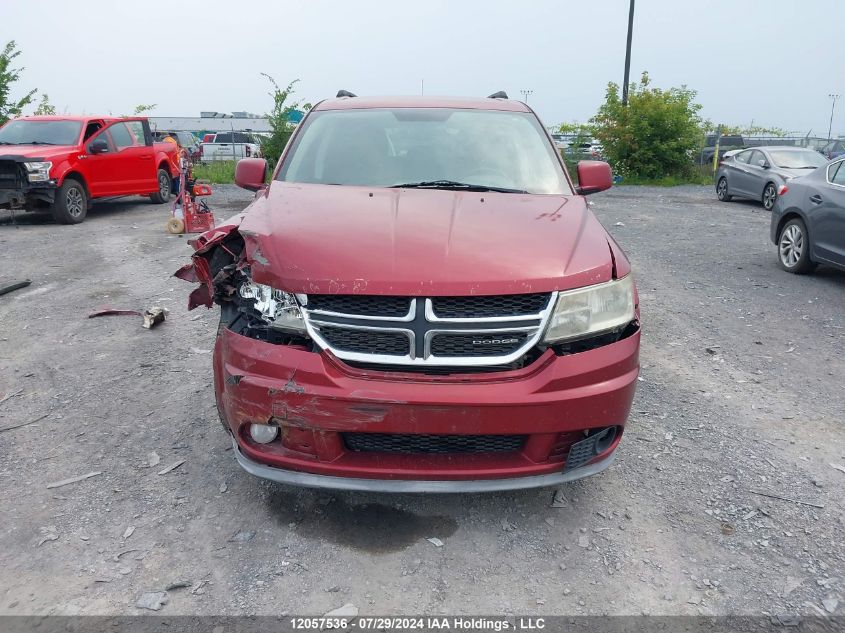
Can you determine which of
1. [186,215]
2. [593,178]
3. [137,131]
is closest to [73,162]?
[137,131]

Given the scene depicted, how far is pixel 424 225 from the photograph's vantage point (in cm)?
299

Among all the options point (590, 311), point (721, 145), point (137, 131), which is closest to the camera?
point (590, 311)

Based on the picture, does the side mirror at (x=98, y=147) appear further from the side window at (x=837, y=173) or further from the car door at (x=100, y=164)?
the side window at (x=837, y=173)

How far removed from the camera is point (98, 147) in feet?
38.8

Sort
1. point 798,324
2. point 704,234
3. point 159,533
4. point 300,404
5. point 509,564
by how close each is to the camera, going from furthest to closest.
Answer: point 704,234, point 798,324, point 159,533, point 509,564, point 300,404

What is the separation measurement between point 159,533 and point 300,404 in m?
0.95

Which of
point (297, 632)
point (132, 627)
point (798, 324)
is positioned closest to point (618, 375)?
point (297, 632)

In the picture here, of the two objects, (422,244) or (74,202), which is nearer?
(422,244)

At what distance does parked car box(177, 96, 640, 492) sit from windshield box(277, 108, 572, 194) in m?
0.85

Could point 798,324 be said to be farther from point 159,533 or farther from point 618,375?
point 159,533

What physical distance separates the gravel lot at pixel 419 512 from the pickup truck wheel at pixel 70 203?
685cm

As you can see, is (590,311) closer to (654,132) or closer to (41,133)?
(41,133)

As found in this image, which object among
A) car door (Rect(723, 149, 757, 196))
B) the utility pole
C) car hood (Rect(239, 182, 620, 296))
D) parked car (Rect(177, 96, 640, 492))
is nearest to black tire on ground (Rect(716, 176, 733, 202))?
car door (Rect(723, 149, 757, 196))

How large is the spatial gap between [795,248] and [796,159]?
813 centimetres
